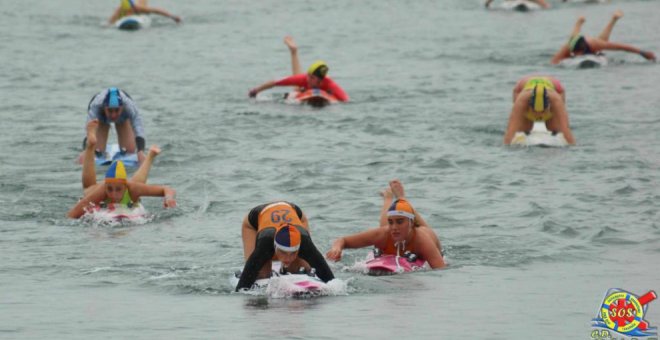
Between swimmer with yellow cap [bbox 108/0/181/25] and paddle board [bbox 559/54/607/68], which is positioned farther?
swimmer with yellow cap [bbox 108/0/181/25]

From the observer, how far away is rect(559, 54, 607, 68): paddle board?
37.8m

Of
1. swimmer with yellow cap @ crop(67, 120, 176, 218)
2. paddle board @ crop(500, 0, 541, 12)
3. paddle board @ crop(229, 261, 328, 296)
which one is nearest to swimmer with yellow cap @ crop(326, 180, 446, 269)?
paddle board @ crop(229, 261, 328, 296)

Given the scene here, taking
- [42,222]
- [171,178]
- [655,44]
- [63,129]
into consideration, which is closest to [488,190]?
[171,178]

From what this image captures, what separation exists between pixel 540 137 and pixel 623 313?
13082 mm

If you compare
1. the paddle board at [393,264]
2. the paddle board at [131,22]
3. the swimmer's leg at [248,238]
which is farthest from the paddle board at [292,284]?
the paddle board at [131,22]

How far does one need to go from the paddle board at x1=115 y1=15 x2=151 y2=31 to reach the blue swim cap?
21232mm

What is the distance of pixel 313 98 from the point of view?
3269 centimetres

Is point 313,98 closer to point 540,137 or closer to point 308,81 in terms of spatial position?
point 308,81

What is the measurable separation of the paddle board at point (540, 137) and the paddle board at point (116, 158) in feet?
23.8

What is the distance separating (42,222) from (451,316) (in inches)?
324

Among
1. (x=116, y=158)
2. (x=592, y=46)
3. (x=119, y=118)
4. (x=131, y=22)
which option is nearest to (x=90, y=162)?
(x=119, y=118)

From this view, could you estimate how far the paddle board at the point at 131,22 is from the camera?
151 ft

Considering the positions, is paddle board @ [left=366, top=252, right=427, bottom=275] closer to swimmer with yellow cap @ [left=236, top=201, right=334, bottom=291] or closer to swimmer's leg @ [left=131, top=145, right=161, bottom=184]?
swimmer with yellow cap @ [left=236, top=201, right=334, bottom=291]

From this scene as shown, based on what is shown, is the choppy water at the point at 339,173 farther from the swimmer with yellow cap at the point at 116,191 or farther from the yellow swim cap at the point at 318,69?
the yellow swim cap at the point at 318,69
